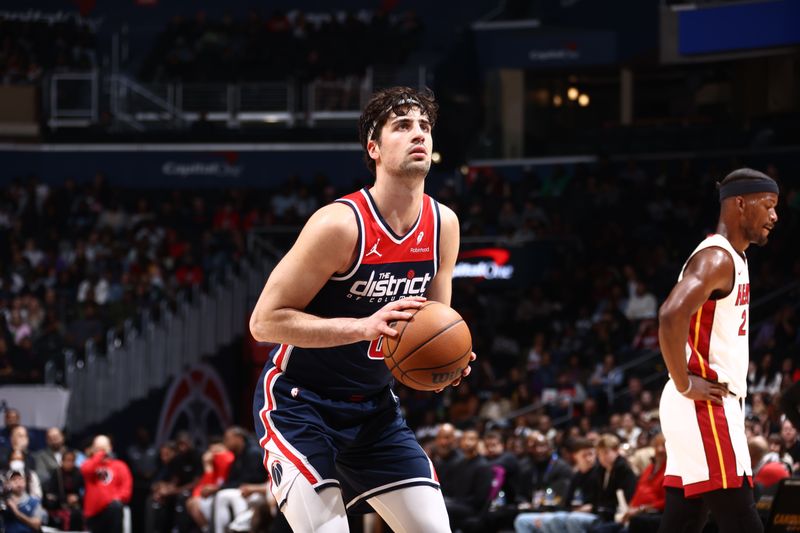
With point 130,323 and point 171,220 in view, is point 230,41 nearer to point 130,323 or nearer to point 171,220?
point 171,220

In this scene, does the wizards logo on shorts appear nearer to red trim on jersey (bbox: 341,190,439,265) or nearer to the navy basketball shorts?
the navy basketball shorts

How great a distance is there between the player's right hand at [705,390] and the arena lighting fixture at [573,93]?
74.3 feet

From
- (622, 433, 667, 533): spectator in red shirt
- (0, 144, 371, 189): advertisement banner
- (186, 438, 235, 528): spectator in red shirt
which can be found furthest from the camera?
(0, 144, 371, 189): advertisement banner

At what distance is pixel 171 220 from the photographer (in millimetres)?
24641

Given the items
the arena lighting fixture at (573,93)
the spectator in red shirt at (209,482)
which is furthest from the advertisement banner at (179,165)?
the spectator in red shirt at (209,482)

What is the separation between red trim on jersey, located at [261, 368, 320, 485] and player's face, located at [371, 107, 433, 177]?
969mm

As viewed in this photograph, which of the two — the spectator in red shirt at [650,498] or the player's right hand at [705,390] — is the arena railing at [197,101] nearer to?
the spectator in red shirt at [650,498]


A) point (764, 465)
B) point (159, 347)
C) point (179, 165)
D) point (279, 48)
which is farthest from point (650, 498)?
point (279, 48)

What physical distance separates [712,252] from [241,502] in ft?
30.6

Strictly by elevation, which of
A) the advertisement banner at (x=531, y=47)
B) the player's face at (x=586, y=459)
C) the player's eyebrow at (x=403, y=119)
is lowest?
the player's face at (x=586, y=459)

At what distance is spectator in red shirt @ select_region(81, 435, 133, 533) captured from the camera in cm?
1470

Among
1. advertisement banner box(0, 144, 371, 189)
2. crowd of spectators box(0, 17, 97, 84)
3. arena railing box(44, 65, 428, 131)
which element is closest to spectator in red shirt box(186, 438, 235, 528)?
→ arena railing box(44, 65, 428, 131)

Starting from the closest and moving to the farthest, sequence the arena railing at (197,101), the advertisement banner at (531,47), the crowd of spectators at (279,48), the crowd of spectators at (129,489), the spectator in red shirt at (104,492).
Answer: the crowd of spectators at (129,489) < the spectator in red shirt at (104,492) < the advertisement banner at (531,47) < the arena railing at (197,101) < the crowd of spectators at (279,48)

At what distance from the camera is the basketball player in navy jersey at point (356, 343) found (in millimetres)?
4969
